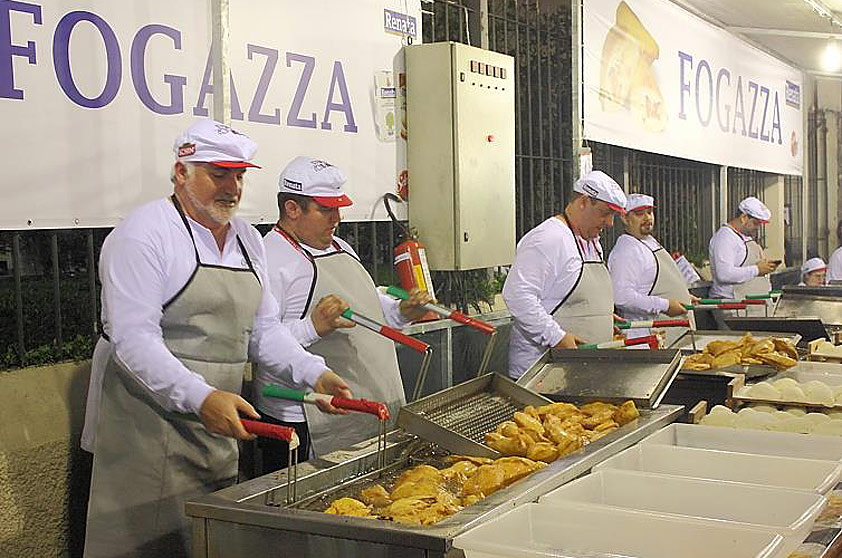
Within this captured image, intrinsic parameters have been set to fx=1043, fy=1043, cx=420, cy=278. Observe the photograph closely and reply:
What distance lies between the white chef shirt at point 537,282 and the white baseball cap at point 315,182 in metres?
1.35

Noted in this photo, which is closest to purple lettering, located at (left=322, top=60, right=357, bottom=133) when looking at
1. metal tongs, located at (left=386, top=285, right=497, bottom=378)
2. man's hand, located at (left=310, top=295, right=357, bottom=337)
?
metal tongs, located at (left=386, top=285, right=497, bottom=378)

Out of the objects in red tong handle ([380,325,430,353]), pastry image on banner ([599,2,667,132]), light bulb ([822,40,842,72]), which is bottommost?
red tong handle ([380,325,430,353])

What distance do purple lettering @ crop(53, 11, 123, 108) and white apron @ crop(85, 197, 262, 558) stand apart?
20.6 inches

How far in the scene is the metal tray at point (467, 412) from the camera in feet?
9.32

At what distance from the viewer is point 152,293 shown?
→ 2947 mm

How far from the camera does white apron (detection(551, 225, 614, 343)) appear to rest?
16.6 ft

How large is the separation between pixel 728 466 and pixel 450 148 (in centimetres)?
269

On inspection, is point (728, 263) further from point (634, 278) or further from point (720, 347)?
point (720, 347)

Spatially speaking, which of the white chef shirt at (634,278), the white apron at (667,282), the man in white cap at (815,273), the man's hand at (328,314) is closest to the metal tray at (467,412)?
the man's hand at (328,314)

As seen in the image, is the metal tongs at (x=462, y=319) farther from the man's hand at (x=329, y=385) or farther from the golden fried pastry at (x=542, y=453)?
the golden fried pastry at (x=542, y=453)

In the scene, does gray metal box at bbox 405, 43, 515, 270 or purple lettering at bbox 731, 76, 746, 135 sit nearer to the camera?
gray metal box at bbox 405, 43, 515, 270

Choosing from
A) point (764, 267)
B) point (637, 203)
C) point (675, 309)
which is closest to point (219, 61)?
point (675, 309)

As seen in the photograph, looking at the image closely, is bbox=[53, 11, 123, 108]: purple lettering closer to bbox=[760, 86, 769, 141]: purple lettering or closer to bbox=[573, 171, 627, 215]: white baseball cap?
bbox=[573, 171, 627, 215]: white baseball cap

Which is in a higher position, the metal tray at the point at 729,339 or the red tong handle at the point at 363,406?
the red tong handle at the point at 363,406
